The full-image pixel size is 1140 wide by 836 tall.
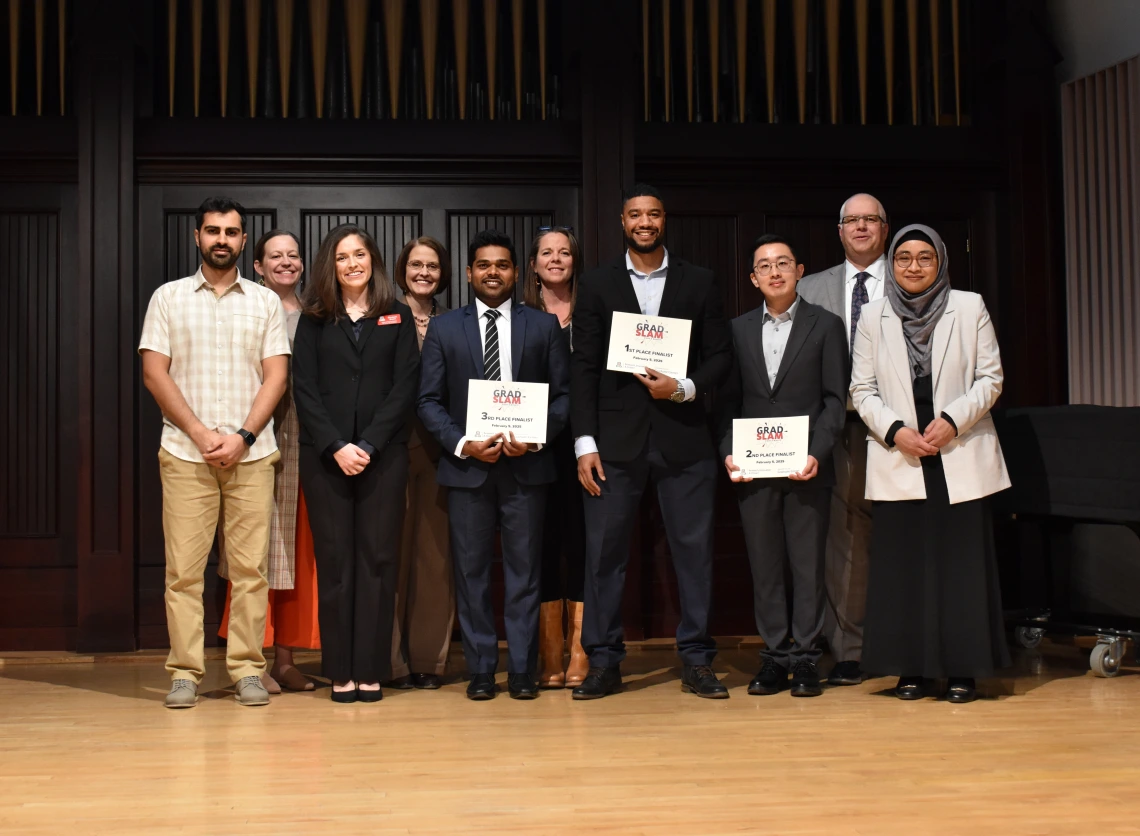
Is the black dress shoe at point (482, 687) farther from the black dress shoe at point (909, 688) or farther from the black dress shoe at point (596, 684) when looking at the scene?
the black dress shoe at point (909, 688)

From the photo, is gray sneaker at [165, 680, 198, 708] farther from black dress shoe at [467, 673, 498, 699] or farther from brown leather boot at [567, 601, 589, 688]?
brown leather boot at [567, 601, 589, 688]

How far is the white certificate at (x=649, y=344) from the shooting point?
368 cm

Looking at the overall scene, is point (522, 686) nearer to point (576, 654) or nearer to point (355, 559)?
point (576, 654)

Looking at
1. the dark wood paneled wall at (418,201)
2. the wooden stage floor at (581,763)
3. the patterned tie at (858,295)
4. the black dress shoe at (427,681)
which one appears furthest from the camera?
the dark wood paneled wall at (418,201)

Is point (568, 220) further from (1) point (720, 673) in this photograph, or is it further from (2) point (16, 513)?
(2) point (16, 513)

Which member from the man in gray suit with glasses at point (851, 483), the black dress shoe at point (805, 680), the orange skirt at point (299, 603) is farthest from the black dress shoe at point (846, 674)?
the orange skirt at point (299, 603)

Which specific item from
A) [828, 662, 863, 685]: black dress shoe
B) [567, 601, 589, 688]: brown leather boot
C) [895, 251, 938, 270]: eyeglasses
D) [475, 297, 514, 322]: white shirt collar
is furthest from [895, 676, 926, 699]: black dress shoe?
[475, 297, 514, 322]: white shirt collar

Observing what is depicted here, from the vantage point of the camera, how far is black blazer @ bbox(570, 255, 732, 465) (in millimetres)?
3740

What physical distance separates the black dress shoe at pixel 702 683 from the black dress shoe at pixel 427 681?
2.83 feet

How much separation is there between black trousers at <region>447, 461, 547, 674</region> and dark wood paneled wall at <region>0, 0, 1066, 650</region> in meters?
1.20

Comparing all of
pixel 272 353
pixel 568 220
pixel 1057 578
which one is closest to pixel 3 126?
pixel 272 353

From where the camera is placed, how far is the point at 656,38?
17.0ft

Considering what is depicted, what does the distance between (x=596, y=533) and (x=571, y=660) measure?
501 millimetres

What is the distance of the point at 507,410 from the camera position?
3689 mm
